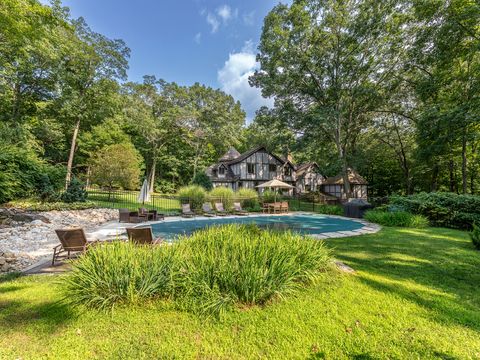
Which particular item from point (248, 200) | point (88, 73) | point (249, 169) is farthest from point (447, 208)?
point (88, 73)

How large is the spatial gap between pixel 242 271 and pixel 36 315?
2542mm

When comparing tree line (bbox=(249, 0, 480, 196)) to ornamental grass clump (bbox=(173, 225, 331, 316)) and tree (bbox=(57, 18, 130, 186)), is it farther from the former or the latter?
ornamental grass clump (bbox=(173, 225, 331, 316))

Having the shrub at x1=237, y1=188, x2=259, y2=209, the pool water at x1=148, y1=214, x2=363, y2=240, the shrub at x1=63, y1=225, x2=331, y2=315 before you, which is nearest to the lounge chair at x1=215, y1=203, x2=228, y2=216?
the shrub at x1=237, y1=188, x2=259, y2=209

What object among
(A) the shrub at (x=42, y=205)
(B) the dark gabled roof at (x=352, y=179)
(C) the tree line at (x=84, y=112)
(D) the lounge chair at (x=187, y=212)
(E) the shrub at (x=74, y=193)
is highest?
(C) the tree line at (x=84, y=112)

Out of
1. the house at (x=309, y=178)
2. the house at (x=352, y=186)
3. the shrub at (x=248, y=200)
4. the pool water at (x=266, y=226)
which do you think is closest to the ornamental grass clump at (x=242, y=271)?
A: the pool water at (x=266, y=226)

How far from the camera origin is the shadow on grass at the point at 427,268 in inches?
120

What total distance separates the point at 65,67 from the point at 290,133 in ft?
66.4

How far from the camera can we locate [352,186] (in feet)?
89.4

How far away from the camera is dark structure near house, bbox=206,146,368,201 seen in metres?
27.6

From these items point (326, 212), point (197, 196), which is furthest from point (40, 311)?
point (326, 212)

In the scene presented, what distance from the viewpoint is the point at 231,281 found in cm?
298

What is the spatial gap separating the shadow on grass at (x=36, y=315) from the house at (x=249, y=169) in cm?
2504

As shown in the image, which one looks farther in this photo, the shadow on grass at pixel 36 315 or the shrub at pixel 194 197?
the shrub at pixel 194 197

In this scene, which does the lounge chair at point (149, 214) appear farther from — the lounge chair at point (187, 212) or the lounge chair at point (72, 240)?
the lounge chair at point (72, 240)
